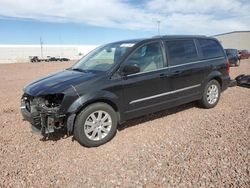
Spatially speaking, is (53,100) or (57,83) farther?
(57,83)

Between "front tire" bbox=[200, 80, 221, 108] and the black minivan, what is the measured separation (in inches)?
1.0

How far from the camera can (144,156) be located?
4078 mm

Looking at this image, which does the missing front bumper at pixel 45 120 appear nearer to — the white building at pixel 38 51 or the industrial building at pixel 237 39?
the industrial building at pixel 237 39

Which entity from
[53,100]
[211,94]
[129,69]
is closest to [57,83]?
[53,100]

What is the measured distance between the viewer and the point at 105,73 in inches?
184

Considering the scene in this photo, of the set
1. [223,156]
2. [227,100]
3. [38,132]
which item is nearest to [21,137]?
[38,132]

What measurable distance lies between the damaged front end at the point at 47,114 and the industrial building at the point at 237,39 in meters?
60.8

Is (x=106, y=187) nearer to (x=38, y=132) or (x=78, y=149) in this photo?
(x=78, y=149)

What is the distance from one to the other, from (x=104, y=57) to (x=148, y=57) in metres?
0.96

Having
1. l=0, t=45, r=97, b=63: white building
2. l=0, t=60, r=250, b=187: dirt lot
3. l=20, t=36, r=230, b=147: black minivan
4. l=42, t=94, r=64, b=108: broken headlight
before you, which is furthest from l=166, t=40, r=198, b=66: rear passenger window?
l=0, t=45, r=97, b=63: white building

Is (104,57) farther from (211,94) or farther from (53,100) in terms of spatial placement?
(211,94)

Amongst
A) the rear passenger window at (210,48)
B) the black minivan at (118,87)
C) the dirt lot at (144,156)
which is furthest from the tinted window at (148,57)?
the rear passenger window at (210,48)

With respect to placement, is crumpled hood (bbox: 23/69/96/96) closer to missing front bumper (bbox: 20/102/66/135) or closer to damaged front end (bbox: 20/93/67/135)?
damaged front end (bbox: 20/93/67/135)

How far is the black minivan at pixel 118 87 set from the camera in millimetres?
4324
